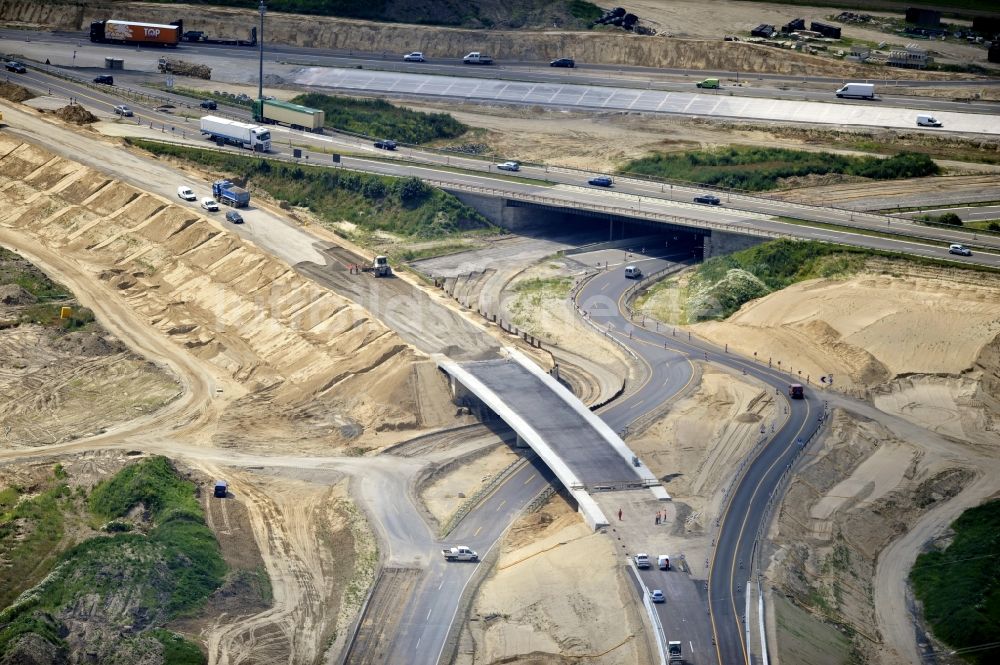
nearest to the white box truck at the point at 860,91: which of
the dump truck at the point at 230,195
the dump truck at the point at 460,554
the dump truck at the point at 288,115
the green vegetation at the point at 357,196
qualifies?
the green vegetation at the point at 357,196

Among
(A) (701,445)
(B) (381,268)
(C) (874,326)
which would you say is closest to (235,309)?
(B) (381,268)

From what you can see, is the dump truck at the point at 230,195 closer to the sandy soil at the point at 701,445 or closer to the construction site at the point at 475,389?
the construction site at the point at 475,389

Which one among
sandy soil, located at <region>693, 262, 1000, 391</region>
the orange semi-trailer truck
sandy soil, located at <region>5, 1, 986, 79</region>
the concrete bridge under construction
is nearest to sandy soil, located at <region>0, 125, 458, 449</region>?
the concrete bridge under construction

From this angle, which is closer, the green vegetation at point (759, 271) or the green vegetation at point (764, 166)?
the green vegetation at point (759, 271)

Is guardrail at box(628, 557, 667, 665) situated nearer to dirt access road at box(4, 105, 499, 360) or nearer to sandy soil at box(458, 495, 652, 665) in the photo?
sandy soil at box(458, 495, 652, 665)

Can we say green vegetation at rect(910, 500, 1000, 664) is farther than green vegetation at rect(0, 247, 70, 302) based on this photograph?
No

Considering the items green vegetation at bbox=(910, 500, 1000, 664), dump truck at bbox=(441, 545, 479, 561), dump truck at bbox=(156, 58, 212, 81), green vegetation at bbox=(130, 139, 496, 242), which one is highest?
dump truck at bbox=(156, 58, 212, 81)
